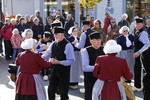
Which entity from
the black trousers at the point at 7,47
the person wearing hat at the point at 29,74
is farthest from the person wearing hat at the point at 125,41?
the black trousers at the point at 7,47

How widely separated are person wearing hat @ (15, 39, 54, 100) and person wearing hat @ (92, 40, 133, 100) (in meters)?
1.22

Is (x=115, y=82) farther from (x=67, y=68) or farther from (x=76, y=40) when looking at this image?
(x=76, y=40)

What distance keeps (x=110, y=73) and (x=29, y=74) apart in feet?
5.25

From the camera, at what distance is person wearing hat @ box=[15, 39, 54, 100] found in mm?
5082

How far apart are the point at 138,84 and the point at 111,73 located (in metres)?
3.28

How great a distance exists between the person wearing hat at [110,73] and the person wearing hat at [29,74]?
47.9 inches

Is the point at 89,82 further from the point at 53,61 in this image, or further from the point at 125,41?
the point at 125,41

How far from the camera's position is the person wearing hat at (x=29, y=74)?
5.08 meters

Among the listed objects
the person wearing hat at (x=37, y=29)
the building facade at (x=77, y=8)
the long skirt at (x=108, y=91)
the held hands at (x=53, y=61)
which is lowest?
the long skirt at (x=108, y=91)

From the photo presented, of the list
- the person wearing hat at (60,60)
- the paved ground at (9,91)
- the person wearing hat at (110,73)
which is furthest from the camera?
the paved ground at (9,91)

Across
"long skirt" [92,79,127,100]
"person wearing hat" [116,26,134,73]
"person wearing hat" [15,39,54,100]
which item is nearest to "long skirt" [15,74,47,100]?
"person wearing hat" [15,39,54,100]

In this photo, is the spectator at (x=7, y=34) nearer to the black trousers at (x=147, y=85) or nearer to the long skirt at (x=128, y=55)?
the long skirt at (x=128, y=55)

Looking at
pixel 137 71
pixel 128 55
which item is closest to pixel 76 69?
pixel 128 55

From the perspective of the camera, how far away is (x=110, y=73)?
14.6 ft
